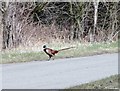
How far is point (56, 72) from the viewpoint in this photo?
10625mm

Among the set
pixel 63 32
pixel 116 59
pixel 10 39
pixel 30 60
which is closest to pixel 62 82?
pixel 30 60

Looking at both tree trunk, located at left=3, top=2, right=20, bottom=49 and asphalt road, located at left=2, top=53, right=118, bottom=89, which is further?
tree trunk, located at left=3, top=2, right=20, bottom=49

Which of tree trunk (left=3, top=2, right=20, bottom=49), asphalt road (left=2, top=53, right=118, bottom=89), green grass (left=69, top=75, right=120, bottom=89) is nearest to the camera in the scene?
green grass (left=69, top=75, right=120, bottom=89)

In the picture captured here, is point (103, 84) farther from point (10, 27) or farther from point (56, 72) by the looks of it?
point (10, 27)

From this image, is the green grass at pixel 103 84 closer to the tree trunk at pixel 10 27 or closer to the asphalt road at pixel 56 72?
the asphalt road at pixel 56 72

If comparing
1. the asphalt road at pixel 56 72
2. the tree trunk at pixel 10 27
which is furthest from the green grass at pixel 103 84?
the tree trunk at pixel 10 27

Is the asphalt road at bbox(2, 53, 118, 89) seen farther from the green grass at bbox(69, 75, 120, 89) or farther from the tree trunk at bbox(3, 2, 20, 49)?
the tree trunk at bbox(3, 2, 20, 49)

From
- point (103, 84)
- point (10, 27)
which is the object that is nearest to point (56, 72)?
point (103, 84)

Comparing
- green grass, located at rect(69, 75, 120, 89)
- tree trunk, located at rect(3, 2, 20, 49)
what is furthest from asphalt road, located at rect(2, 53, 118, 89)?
tree trunk, located at rect(3, 2, 20, 49)

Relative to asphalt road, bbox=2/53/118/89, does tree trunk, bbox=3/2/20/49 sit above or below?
above

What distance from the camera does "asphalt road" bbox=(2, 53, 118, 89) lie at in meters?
8.84

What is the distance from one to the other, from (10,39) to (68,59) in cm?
529

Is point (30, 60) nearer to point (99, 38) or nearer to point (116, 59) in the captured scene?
point (116, 59)

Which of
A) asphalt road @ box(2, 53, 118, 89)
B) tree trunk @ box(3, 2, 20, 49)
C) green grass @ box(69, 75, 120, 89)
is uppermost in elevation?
tree trunk @ box(3, 2, 20, 49)
